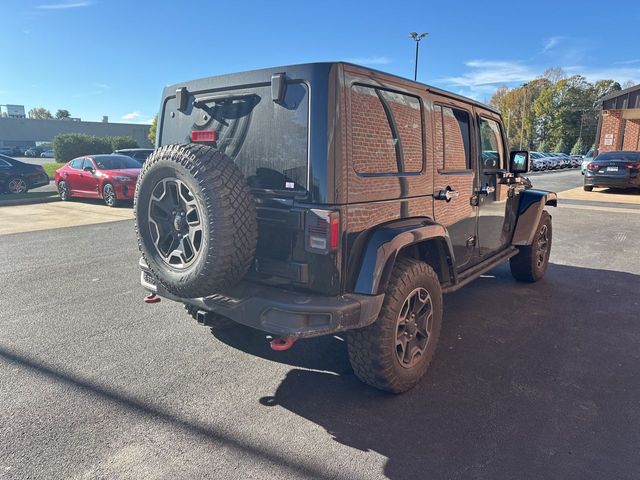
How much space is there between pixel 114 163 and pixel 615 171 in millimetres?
16873

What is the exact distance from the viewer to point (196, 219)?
8.72 feet

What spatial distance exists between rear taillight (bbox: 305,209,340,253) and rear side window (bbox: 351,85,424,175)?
37 centimetres

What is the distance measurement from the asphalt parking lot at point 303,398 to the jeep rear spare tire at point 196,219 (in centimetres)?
85

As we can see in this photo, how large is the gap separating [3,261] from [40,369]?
4.05 metres

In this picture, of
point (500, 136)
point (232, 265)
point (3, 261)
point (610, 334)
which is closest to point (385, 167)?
point (232, 265)

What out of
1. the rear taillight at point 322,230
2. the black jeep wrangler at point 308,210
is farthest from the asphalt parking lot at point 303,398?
the rear taillight at point 322,230

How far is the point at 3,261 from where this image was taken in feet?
20.8

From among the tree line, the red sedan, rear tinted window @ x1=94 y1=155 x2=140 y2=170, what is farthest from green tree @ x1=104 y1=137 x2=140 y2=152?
the tree line

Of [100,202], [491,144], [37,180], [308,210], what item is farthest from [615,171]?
[37,180]

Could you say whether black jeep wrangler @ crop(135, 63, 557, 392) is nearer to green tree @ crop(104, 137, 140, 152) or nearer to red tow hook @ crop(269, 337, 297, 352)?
red tow hook @ crop(269, 337, 297, 352)

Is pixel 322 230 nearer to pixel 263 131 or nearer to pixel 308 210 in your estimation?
pixel 308 210

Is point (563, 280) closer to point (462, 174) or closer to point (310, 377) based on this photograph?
point (462, 174)

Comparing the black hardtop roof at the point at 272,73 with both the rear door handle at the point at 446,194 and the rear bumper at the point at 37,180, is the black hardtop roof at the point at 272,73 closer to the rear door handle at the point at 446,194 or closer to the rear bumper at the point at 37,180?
the rear door handle at the point at 446,194

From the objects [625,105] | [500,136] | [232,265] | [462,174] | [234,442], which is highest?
[625,105]
